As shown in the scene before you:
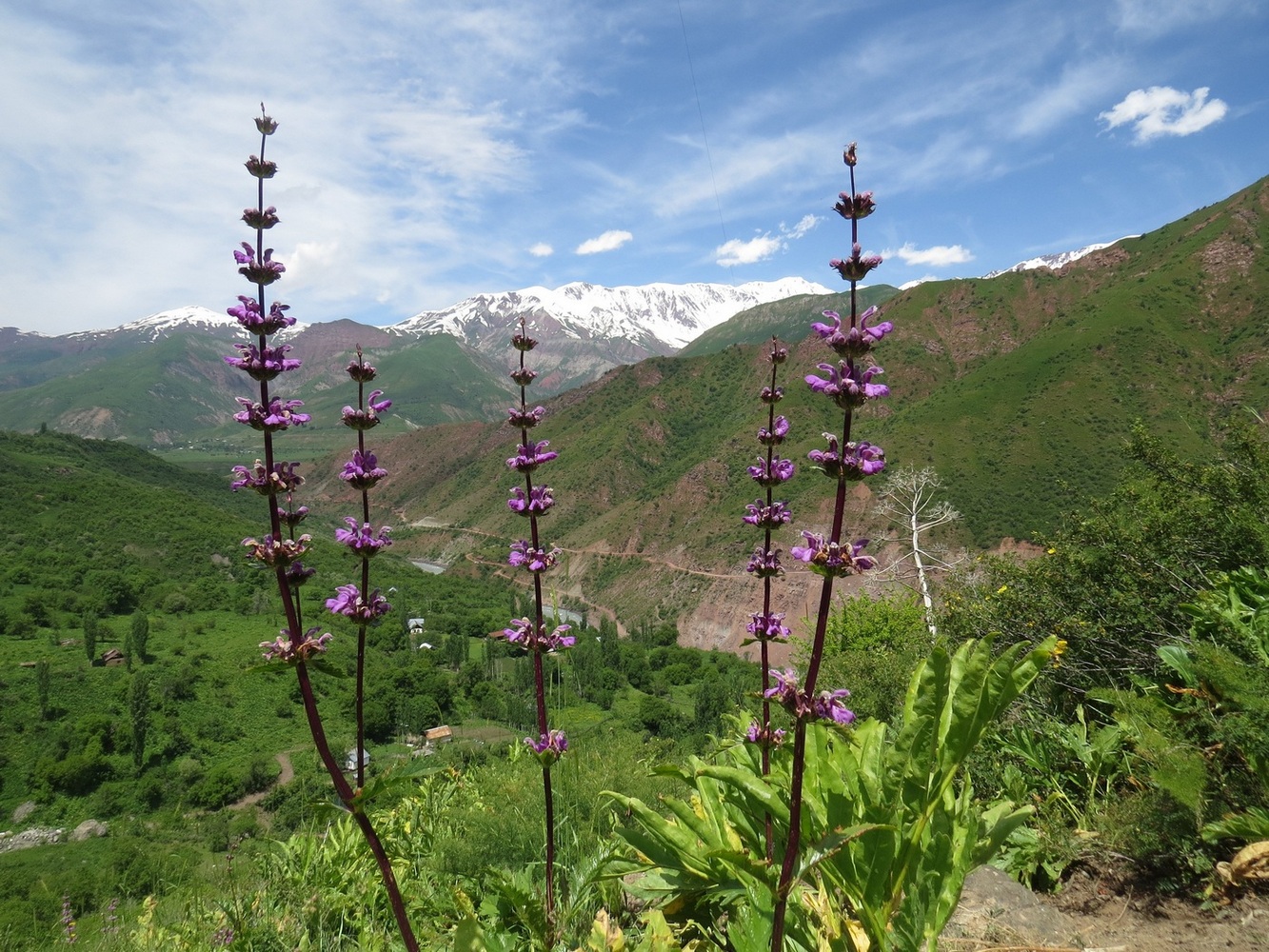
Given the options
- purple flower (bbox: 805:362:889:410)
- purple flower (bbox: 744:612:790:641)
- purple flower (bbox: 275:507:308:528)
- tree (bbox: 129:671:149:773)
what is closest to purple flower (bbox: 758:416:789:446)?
purple flower (bbox: 744:612:790:641)

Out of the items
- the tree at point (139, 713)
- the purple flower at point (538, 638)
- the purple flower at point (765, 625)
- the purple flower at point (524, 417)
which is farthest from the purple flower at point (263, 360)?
the tree at point (139, 713)

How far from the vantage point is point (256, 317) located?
2.96 m

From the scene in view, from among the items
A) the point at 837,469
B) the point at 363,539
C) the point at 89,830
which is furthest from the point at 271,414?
the point at 89,830

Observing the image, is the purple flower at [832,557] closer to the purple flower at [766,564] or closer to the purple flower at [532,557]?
the purple flower at [766,564]

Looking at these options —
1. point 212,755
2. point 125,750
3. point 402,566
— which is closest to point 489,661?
point 212,755

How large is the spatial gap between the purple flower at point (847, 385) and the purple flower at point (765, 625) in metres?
1.98

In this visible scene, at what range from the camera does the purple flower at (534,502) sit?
4148 millimetres

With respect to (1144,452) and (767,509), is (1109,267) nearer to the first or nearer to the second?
(1144,452)

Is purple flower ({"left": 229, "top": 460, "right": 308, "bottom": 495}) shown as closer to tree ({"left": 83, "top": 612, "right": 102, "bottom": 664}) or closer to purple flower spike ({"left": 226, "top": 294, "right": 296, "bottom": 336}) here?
purple flower spike ({"left": 226, "top": 294, "right": 296, "bottom": 336})

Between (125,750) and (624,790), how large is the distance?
9707 cm

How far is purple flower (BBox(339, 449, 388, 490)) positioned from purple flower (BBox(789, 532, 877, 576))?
213 cm

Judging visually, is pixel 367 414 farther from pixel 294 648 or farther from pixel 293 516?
pixel 294 648

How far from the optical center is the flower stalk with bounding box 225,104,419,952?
2.54m

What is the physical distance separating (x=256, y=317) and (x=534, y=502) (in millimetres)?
1901
